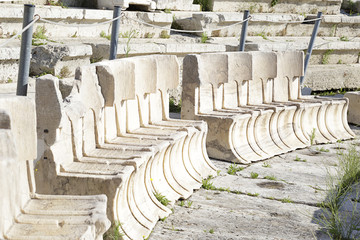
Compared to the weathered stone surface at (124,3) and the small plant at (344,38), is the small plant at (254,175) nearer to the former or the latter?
the weathered stone surface at (124,3)

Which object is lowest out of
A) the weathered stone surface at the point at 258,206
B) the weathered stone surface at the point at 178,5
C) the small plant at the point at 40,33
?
the weathered stone surface at the point at 258,206

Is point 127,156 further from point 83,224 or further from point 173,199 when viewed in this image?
point 83,224

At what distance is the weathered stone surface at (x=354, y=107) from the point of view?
9.23 metres

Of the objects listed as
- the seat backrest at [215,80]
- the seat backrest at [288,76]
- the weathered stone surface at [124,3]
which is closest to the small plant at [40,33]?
the weathered stone surface at [124,3]

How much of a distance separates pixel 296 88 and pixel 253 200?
340 cm

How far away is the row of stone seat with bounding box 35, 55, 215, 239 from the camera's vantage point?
4.22m

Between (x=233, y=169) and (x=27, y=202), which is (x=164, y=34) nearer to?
(x=233, y=169)

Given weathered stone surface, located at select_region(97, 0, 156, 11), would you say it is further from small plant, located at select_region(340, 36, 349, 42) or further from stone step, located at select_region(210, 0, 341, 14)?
small plant, located at select_region(340, 36, 349, 42)

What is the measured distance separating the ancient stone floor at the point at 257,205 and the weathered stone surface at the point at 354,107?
95.4 inches

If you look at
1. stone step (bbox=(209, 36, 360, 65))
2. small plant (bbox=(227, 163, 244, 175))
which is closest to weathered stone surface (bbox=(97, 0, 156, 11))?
stone step (bbox=(209, 36, 360, 65))

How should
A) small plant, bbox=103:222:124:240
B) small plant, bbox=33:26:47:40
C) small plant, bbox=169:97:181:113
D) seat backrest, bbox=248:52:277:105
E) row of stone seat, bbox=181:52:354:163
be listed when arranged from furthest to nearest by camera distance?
small plant, bbox=169:97:181:113 < seat backrest, bbox=248:52:277:105 < small plant, bbox=33:26:47:40 < row of stone seat, bbox=181:52:354:163 < small plant, bbox=103:222:124:240

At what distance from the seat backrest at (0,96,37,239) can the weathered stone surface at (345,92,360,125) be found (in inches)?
257

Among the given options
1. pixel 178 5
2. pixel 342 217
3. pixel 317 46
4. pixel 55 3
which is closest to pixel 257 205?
pixel 342 217

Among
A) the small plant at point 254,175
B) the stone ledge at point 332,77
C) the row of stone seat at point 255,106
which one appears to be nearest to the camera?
the small plant at point 254,175
